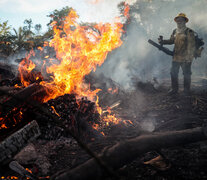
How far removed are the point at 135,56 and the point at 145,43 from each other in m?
2.53

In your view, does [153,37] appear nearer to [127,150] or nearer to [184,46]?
[184,46]

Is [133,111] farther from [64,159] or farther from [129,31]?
[129,31]

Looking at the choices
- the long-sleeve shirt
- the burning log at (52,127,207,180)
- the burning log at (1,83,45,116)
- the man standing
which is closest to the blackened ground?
the burning log at (52,127,207,180)

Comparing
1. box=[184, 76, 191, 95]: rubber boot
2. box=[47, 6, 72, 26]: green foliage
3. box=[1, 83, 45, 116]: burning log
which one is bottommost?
box=[1, 83, 45, 116]: burning log

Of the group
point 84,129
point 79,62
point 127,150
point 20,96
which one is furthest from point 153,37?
point 127,150

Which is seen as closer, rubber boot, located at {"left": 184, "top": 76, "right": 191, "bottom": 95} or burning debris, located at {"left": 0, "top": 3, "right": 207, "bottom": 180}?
burning debris, located at {"left": 0, "top": 3, "right": 207, "bottom": 180}

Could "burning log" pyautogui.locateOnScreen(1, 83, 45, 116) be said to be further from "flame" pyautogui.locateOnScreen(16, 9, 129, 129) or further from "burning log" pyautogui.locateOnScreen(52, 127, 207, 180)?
"burning log" pyautogui.locateOnScreen(52, 127, 207, 180)

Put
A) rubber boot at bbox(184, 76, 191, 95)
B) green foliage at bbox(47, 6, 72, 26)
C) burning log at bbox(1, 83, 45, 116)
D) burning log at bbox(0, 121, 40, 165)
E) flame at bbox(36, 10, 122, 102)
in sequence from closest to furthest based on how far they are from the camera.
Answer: burning log at bbox(0, 121, 40, 165)
burning log at bbox(1, 83, 45, 116)
flame at bbox(36, 10, 122, 102)
rubber boot at bbox(184, 76, 191, 95)
green foliage at bbox(47, 6, 72, 26)

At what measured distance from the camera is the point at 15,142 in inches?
99.5

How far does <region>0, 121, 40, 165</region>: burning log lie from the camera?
7.80 feet

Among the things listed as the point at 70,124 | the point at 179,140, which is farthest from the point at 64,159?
the point at 179,140

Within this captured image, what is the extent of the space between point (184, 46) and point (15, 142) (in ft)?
21.8

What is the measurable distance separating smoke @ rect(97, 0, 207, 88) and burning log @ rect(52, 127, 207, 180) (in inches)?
366

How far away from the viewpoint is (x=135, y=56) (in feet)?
63.4
